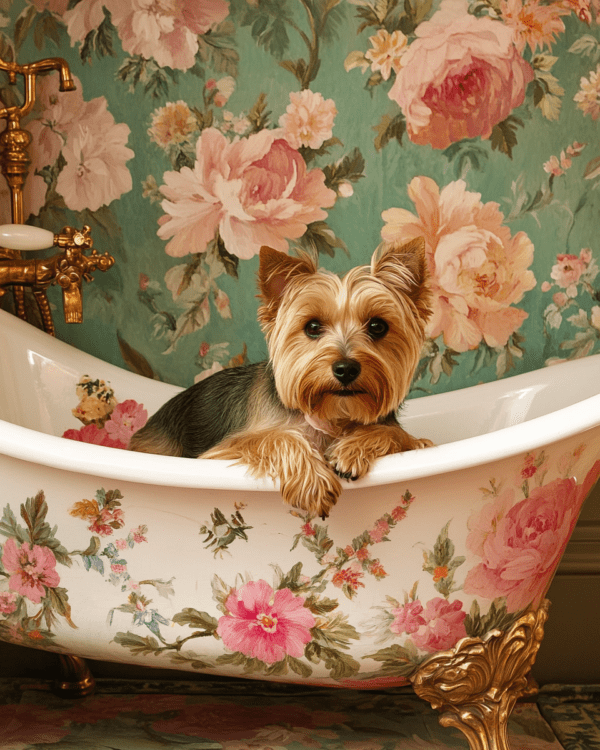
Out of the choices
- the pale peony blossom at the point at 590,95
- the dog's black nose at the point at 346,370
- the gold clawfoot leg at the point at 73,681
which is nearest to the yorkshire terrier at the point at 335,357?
the dog's black nose at the point at 346,370

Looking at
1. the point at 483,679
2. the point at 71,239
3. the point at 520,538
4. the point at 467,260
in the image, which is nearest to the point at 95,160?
the point at 71,239

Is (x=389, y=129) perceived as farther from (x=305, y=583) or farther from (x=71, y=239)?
(x=305, y=583)

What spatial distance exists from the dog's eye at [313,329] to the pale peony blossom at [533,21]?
131 cm

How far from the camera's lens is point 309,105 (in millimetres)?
2037

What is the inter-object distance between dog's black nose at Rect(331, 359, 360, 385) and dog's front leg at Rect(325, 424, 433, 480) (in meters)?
0.11

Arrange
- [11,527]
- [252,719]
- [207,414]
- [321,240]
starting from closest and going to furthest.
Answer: [11,527] < [207,414] < [252,719] < [321,240]

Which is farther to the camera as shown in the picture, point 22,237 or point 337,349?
point 22,237

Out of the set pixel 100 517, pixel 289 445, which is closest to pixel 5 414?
pixel 100 517

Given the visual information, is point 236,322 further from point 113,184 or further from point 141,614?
point 141,614

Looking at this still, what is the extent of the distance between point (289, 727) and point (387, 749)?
254 millimetres

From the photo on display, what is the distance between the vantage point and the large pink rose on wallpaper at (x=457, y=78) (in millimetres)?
1995

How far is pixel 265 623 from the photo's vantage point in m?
1.14

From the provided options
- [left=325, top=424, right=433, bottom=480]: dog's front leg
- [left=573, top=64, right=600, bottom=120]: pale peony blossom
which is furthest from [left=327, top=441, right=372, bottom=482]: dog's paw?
[left=573, top=64, right=600, bottom=120]: pale peony blossom

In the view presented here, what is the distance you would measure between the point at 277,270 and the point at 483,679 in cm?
81
